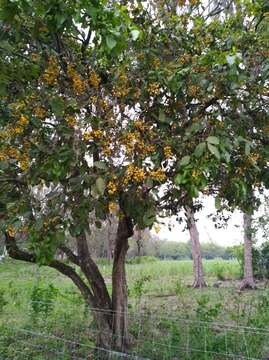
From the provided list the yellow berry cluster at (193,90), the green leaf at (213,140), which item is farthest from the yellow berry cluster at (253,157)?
the yellow berry cluster at (193,90)

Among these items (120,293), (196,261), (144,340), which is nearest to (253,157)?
(120,293)

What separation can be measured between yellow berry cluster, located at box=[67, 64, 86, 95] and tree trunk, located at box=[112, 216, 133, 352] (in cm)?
145

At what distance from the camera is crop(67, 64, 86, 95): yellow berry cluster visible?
9.17 ft

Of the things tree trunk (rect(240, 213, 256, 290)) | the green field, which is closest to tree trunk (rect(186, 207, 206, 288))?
tree trunk (rect(240, 213, 256, 290))

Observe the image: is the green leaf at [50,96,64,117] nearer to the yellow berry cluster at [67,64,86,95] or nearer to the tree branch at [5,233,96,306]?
the yellow berry cluster at [67,64,86,95]

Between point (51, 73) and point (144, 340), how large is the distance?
2.72m

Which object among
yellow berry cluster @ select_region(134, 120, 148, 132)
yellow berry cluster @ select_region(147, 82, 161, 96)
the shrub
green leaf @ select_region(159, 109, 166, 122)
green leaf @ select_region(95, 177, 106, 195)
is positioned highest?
yellow berry cluster @ select_region(147, 82, 161, 96)

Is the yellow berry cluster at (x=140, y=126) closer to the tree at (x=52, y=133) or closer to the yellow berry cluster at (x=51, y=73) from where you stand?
the tree at (x=52, y=133)

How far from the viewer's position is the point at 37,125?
2.83 meters

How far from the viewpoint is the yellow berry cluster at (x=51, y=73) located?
287cm

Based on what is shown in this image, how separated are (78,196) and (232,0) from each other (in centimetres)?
216

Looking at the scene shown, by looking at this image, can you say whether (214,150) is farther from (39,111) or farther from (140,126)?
(39,111)

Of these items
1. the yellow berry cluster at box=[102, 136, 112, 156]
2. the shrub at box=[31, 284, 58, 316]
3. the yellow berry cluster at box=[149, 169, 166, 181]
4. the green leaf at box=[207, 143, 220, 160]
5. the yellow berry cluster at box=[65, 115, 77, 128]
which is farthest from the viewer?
the shrub at box=[31, 284, 58, 316]

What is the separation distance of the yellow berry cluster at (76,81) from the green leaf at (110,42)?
973 millimetres
